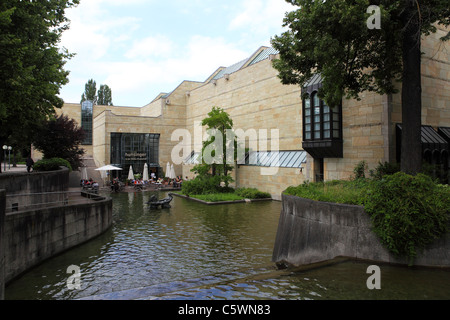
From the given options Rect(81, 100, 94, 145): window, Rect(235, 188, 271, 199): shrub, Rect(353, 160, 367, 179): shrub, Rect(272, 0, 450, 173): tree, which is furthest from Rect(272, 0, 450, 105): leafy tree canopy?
Rect(81, 100, 94, 145): window

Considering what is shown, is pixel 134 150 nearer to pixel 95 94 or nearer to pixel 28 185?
pixel 28 185

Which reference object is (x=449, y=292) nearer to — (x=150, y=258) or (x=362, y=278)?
(x=362, y=278)

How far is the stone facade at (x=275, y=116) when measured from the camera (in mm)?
18281

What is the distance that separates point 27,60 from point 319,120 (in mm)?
16175

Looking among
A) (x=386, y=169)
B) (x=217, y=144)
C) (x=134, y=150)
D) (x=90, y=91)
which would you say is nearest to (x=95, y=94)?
(x=90, y=91)

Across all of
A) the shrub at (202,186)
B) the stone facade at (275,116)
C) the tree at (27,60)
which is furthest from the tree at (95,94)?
the tree at (27,60)

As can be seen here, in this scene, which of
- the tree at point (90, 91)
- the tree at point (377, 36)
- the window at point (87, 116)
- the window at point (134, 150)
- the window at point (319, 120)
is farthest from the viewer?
the tree at point (90, 91)

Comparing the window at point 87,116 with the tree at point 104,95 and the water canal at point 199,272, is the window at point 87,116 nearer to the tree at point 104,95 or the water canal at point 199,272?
the tree at point 104,95

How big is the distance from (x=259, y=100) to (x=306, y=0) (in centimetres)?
1878

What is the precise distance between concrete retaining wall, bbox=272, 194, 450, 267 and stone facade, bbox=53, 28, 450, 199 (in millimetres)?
Result: 9522

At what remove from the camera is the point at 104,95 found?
85688mm

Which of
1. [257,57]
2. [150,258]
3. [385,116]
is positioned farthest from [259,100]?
[150,258]

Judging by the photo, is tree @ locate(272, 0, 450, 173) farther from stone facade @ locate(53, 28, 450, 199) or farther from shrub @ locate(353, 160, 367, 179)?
shrub @ locate(353, 160, 367, 179)

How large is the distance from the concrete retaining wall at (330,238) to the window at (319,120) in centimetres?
1020
